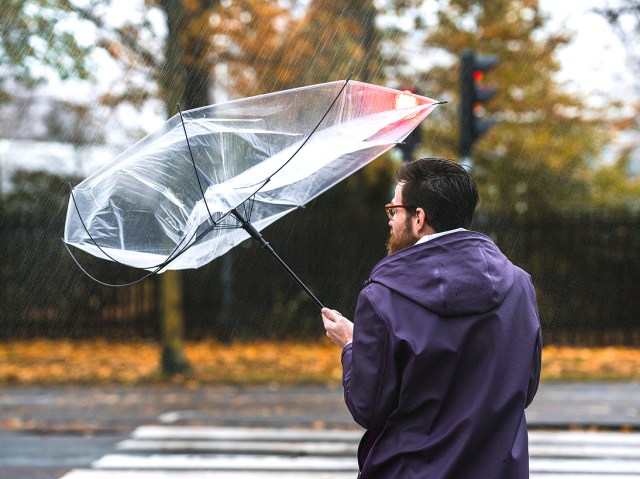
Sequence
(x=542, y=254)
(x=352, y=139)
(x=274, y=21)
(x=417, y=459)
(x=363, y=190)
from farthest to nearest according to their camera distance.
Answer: (x=363, y=190), (x=542, y=254), (x=274, y=21), (x=352, y=139), (x=417, y=459)

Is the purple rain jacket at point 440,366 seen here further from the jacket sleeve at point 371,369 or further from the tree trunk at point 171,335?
the tree trunk at point 171,335

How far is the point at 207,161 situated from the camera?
10.3 feet

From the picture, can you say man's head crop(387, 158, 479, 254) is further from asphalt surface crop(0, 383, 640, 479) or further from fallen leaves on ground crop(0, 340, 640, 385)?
fallen leaves on ground crop(0, 340, 640, 385)

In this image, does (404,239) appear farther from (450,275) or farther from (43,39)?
(43,39)

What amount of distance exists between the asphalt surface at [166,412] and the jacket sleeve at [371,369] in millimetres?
5278

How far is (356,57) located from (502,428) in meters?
11.1

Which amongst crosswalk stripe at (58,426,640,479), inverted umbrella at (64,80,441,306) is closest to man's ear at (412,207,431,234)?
inverted umbrella at (64,80,441,306)

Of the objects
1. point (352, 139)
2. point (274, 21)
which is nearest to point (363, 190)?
point (274, 21)

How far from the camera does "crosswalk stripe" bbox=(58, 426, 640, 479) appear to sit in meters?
6.76

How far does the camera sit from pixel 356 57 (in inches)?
504

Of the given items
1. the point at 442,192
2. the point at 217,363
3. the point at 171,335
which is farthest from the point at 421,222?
the point at 217,363

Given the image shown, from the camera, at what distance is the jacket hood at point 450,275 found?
223 centimetres

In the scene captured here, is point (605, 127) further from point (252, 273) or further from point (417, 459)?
point (417, 459)

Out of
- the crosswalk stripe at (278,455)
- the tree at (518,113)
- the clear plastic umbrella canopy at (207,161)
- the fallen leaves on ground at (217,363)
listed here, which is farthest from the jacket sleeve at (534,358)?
the tree at (518,113)
